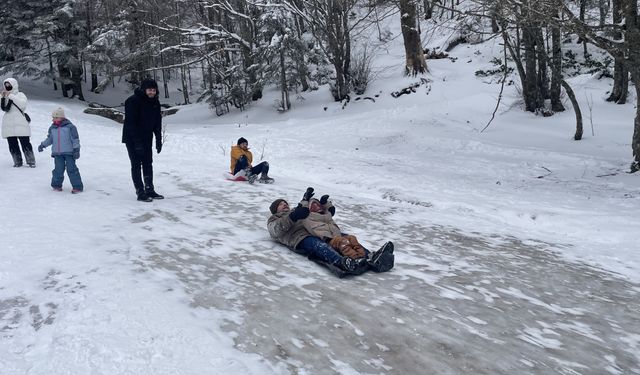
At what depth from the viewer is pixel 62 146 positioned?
26.9ft

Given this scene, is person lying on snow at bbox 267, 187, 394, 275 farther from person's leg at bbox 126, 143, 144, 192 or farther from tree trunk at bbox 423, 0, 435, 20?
tree trunk at bbox 423, 0, 435, 20

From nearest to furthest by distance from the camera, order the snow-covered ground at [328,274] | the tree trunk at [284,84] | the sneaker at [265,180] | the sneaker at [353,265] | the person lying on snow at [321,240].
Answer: the snow-covered ground at [328,274], the sneaker at [353,265], the person lying on snow at [321,240], the sneaker at [265,180], the tree trunk at [284,84]

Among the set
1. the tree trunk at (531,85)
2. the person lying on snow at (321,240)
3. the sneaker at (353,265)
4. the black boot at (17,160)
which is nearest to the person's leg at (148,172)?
the person lying on snow at (321,240)

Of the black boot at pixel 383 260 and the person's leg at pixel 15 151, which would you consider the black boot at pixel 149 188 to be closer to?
the person's leg at pixel 15 151

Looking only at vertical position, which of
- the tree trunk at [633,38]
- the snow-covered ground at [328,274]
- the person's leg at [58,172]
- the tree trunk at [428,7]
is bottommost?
the snow-covered ground at [328,274]

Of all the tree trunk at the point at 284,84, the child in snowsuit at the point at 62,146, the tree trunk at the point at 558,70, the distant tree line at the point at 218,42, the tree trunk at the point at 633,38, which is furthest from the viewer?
the tree trunk at the point at 284,84

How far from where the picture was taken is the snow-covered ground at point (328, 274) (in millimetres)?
3566

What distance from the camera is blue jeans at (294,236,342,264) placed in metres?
5.63

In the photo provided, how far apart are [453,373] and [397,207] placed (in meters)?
6.13

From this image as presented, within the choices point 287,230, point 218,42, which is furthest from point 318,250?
point 218,42

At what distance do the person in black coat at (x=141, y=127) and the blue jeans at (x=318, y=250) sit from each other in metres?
3.47

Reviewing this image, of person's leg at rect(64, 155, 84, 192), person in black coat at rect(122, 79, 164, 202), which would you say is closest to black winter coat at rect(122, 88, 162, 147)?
person in black coat at rect(122, 79, 164, 202)

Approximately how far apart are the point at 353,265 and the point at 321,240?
2.25ft

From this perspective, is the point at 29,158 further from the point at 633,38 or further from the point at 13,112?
the point at 633,38
